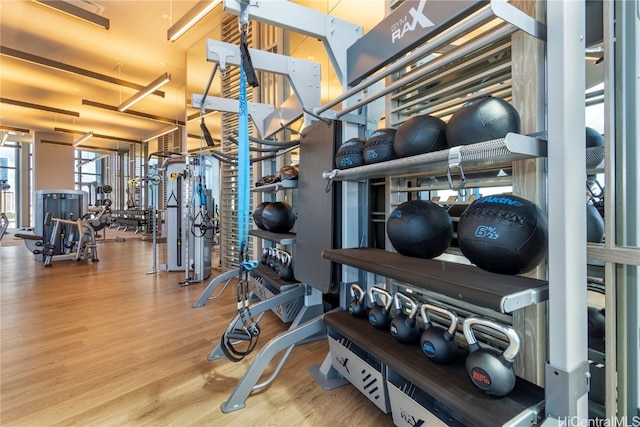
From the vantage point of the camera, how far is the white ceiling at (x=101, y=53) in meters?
4.66

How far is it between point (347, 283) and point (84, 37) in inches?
258

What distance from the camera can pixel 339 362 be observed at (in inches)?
77.1

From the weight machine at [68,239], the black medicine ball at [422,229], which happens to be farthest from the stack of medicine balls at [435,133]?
the weight machine at [68,239]

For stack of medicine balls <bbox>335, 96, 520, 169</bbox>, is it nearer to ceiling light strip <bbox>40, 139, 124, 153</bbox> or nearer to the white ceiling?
the white ceiling

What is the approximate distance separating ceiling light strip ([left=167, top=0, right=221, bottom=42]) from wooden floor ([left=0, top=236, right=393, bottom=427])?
11.4 ft

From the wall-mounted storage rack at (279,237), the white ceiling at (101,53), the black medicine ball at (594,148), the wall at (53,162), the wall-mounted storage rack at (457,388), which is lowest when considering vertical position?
the wall-mounted storage rack at (457,388)

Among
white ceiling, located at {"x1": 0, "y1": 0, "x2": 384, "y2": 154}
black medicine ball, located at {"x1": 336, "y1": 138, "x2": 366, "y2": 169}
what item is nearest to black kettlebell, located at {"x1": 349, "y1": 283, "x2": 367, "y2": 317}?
black medicine ball, located at {"x1": 336, "y1": 138, "x2": 366, "y2": 169}

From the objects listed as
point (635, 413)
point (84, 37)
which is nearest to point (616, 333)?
point (635, 413)

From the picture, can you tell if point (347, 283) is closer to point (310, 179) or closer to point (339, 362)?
point (339, 362)

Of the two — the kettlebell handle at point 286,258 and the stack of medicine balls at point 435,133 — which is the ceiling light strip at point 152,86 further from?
the stack of medicine balls at point 435,133

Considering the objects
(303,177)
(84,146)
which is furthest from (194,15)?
(84,146)

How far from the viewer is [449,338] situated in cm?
137

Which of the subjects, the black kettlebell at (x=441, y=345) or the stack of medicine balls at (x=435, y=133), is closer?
the stack of medicine balls at (x=435, y=133)

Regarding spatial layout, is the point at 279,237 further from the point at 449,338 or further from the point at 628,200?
the point at 628,200
